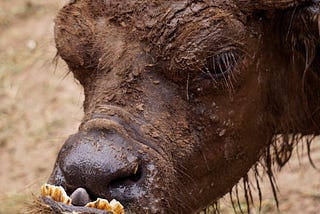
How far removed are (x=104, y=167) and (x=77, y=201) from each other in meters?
0.20

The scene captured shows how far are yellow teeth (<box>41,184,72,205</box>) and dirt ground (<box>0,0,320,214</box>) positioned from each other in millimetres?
2488

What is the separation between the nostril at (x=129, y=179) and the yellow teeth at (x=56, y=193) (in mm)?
227

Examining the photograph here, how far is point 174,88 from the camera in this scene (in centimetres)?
486

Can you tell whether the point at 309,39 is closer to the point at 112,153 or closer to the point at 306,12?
the point at 306,12

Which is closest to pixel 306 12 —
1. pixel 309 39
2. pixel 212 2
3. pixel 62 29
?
pixel 309 39

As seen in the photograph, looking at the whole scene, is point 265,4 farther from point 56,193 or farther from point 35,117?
point 35,117

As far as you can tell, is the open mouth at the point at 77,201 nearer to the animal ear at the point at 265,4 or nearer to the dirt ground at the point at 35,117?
the animal ear at the point at 265,4

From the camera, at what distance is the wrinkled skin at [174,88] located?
4566 mm

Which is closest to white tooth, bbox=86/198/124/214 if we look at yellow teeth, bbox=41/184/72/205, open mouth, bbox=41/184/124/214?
open mouth, bbox=41/184/124/214

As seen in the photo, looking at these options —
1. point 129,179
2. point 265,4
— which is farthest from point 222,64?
point 129,179

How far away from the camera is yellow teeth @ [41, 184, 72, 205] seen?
441 cm

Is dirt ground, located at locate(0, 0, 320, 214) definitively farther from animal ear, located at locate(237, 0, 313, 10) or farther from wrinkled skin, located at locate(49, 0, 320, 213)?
animal ear, located at locate(237, 0, 313, 10)

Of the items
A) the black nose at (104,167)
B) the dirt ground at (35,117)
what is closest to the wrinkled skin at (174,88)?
the black nose at (104,167)

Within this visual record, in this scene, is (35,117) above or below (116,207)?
above
